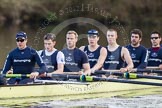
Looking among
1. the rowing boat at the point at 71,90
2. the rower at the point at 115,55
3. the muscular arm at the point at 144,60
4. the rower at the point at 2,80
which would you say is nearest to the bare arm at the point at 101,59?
the rower at the point at 115,55

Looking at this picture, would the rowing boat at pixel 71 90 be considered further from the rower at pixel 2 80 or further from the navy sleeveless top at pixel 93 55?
the navy sleeveless top at pixel 93 55

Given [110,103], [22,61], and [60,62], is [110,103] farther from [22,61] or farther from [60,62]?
[22,61]

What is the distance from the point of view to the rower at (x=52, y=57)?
1302 cm

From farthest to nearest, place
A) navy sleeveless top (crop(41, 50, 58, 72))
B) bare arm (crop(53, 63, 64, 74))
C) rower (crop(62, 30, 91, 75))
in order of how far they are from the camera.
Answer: rower (crop(62, 30, 91, 75)), navy sleeveless top (crop(41, 50, 58, 72)), bare arm (crop(53, 63, 64, 74))

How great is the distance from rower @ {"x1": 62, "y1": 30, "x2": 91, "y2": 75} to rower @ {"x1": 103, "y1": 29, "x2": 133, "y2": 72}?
97 centimetres

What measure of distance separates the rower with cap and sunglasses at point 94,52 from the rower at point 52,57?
0.97 metres

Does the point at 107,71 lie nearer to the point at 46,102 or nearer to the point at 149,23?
the point at 46,102

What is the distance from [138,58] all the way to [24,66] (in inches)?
144

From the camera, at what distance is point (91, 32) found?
13.8 metres

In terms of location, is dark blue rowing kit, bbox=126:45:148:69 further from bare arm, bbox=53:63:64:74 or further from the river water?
bare arm, bbox=53:63:64:74

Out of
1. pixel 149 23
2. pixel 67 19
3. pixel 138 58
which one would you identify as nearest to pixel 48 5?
pixel 67 19

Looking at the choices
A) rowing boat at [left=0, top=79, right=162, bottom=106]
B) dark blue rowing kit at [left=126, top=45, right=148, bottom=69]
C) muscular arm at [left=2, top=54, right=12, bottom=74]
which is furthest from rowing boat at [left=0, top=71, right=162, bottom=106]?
dark blue rowing kit at [left=126, top=45, right=148, bottom=69]

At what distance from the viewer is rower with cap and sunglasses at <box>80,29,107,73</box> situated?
13.7 meters

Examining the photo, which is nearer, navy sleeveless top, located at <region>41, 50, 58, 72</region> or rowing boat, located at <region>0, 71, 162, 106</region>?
rowing boat, located at <region>0, 71, 162, 106</region>
